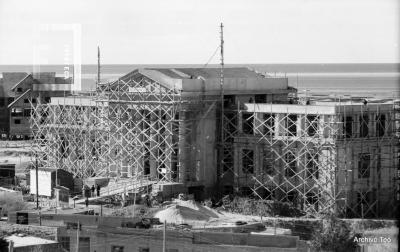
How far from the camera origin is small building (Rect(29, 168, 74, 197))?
109 ft

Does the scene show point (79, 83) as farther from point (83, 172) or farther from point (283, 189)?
point (283, 189)

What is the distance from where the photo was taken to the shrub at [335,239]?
2378 centimetres

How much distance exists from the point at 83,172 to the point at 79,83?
1986cm

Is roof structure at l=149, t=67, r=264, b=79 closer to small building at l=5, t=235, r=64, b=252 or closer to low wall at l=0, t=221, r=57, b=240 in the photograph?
low wall at l=0, t=221, r=57, b=240

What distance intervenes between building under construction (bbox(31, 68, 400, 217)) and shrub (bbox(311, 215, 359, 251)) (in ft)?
13.2

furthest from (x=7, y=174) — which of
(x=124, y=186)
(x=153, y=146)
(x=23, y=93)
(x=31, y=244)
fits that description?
(x=23, y=93)

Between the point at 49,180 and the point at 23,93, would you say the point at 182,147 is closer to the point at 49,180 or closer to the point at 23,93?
the point at 49,180

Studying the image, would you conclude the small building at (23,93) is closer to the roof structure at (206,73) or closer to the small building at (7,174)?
the small building at (7,174)

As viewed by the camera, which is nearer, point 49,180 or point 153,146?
point 153,146

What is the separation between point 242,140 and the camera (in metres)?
31.9

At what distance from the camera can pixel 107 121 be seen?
34.1m

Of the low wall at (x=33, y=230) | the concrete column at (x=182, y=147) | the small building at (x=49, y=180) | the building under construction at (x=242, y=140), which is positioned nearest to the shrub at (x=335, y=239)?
the building under construction at (x=242, y=140)

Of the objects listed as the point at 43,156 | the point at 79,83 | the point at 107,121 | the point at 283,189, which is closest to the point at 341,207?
the point at 283,189

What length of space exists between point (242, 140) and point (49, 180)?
17.9 ft
